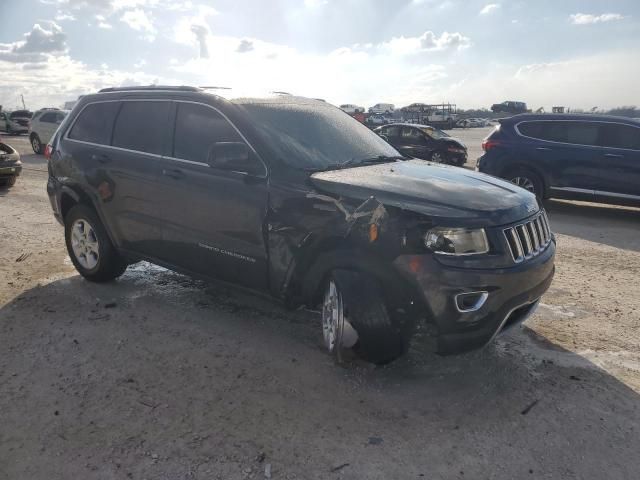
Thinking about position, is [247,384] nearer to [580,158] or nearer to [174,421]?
[174,421]

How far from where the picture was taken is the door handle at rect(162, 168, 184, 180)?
420 cm

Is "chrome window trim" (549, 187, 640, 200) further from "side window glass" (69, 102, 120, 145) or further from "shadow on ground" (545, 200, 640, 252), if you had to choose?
"side window glass" (69, 102, 120, 145)

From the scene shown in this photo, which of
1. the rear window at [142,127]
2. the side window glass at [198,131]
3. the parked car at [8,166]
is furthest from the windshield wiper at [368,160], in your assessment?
the parked car at [8,166]

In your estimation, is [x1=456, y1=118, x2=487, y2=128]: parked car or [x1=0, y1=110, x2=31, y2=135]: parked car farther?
[x1=456, y1=118, x2=487, y2=128]: parked car

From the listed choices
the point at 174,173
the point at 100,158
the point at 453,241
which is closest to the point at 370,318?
the point at 453,241

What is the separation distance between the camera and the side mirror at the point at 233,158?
3672 millimetres

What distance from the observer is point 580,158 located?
361 inches

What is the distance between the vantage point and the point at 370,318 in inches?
127

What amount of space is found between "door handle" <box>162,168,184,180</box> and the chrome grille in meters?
2.51

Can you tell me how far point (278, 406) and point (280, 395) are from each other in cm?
13

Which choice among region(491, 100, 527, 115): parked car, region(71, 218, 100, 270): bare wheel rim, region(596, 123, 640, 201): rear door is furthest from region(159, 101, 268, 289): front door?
region(491, 100, 527, 115): parked car

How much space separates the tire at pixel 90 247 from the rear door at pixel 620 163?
786cm

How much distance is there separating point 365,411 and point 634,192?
7.69m

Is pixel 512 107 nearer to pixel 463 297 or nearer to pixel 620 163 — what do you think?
pixel 620 163
